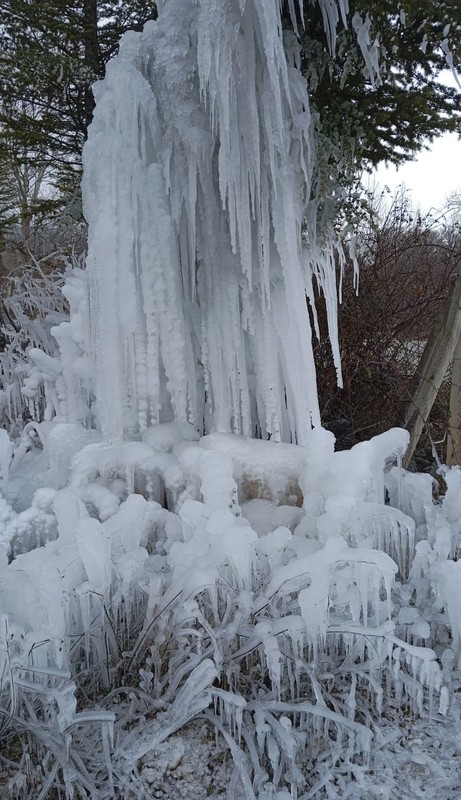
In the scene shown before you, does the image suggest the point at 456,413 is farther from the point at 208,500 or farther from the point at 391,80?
the point at 391,80

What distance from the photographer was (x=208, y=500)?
2.48 metres

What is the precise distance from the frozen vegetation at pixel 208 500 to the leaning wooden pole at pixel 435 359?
3.40 feet

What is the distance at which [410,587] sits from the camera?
2.28m

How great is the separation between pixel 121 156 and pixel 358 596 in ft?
7.35

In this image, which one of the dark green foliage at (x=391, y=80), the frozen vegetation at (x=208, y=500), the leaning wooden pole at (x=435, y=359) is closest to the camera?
the frozen vegetation at (x=208, y=500)

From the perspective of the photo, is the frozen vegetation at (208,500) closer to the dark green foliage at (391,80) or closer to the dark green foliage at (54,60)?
the dark green foliage at (391,80)

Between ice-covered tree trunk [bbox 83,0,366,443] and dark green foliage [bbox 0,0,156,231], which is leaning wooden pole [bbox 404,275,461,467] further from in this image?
dark green foliage [bbox 0,0,156,231]

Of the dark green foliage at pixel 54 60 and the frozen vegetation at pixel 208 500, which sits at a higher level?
the dark green foliage at pixel 54 60

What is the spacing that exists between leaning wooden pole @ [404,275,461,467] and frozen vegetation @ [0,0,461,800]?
40.9 inches

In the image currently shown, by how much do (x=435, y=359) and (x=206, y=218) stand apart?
199 centimetres

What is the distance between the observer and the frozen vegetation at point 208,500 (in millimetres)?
1651

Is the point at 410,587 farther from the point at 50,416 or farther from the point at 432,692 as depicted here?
the point at 50,416

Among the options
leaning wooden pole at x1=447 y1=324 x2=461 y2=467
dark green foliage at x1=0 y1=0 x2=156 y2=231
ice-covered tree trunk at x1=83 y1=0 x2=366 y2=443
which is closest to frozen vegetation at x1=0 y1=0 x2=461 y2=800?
ice-covered tree trunk at x1=83 y1=0 x2=366 y2=443

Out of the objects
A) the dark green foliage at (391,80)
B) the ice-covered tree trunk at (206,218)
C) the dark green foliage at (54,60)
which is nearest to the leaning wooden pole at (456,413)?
the ice-covered tree trunk at (206,218)
